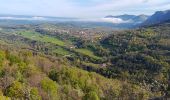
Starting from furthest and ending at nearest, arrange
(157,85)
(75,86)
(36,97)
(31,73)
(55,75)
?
(157,85) → (55,75) → (75,86) → (31,73) → (36,97)

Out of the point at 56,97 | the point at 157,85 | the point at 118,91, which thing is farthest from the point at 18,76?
the point at 157,85

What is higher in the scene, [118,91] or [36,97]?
[36,97]

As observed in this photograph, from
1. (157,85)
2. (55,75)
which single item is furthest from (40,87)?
(157,85)

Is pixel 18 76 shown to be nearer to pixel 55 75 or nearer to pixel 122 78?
pixel 55 75

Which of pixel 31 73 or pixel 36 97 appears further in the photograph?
pixel 31 73

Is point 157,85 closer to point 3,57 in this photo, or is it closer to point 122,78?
point 122,78

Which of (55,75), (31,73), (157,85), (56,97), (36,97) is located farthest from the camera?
(157,85)

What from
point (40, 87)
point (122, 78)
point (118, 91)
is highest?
point (40, 87)

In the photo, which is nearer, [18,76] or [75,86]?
[18,76]

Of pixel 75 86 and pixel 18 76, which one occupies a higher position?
pixel 18 76
